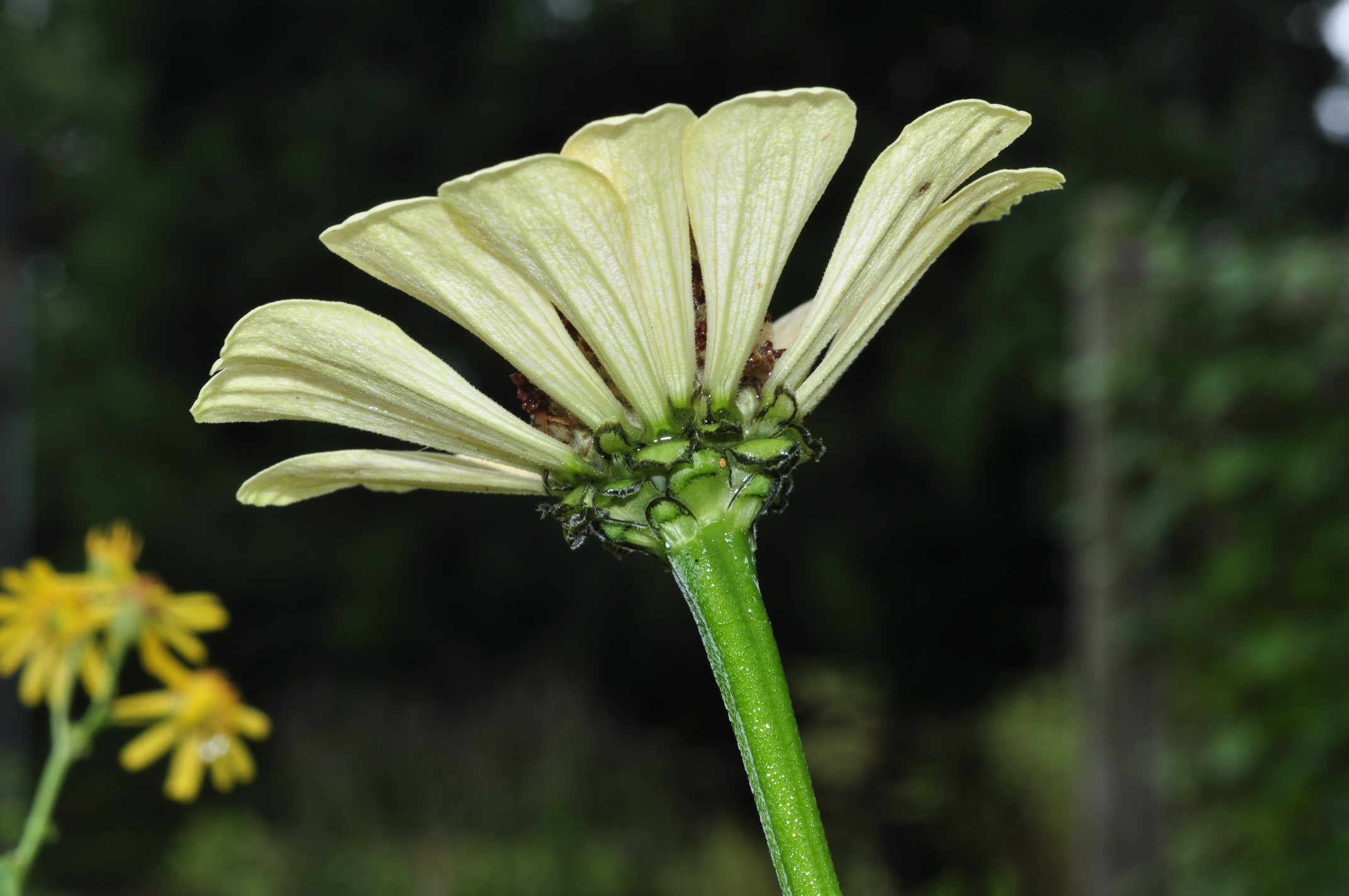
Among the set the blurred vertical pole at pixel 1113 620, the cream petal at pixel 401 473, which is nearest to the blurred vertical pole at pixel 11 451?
the cream petal at pixel 401 473

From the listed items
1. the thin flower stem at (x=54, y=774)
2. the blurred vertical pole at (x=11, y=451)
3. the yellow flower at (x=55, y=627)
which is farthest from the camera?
the blurred vertical pole at (x=11, y=451)

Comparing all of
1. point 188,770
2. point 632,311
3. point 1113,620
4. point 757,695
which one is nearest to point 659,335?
point 632,311

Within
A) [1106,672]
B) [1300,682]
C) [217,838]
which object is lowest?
[1300,682]

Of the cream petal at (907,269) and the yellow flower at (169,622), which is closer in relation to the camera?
the cream petal at (907,269)

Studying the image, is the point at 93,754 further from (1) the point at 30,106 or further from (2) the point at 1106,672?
(2) the point at 1106,672

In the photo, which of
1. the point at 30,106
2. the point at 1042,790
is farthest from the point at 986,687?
the point at 30,106

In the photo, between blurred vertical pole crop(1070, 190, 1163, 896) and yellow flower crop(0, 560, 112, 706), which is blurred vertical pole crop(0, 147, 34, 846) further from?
blurred vertical pole crop(1070, 190, 1163, 896)

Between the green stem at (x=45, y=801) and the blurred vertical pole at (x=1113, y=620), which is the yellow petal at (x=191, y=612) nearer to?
the green stem at (x=45, y=801)
